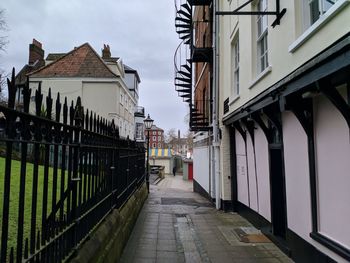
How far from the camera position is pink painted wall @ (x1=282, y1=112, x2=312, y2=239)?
5.87m

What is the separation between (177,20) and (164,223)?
8.91 metres

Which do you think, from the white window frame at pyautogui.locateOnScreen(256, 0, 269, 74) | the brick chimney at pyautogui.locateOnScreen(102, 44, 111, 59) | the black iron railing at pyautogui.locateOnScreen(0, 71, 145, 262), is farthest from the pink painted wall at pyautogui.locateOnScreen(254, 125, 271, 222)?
the brick chimney at pyautogui.locateOnScreen(102, 44, 111, 59)

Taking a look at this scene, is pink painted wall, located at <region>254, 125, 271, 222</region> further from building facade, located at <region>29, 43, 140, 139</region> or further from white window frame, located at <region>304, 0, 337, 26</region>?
building facade, located at <region>29, 43, 140, 139</region>

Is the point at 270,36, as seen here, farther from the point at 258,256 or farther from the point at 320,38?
the point at 258,256

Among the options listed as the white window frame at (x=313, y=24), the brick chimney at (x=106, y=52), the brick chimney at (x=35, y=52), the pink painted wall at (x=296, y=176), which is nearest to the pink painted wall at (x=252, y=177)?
the pink painted wall at (x=296, y=176)

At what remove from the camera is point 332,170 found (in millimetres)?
4875

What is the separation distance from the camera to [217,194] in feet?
41.6

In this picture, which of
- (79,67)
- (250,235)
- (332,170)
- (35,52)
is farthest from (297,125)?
(35,52)

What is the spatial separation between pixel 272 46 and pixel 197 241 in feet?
13.8

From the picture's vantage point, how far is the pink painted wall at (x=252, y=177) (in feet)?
30.9

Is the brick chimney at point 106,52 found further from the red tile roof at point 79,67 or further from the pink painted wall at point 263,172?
the pink painted wall at point 263,172

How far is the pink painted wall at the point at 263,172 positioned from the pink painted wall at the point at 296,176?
1463 millimetres

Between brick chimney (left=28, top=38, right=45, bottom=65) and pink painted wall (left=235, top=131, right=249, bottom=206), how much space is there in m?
31.2

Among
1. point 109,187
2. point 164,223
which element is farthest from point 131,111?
point 109,187
